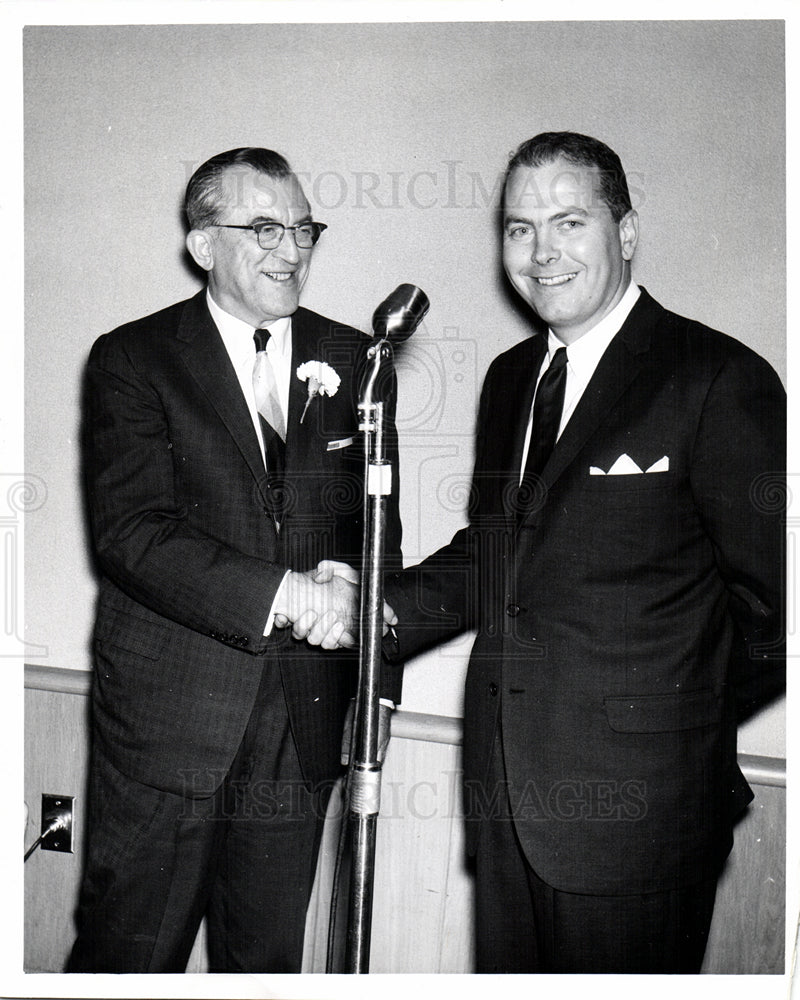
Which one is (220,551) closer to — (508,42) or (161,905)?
(161,905)

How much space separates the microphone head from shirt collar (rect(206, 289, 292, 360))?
0.13 meters

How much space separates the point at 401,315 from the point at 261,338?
0.69 feet

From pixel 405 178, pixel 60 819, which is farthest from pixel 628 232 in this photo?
pixel 60 819

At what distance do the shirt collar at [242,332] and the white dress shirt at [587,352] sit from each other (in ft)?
1.23

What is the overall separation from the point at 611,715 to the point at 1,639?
0.91 m

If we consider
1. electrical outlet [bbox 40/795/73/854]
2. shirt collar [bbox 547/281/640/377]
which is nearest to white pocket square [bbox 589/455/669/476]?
shirt collar [bbox 547/281/640/377]

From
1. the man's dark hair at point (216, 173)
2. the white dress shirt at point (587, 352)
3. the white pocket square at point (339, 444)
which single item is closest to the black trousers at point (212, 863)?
the white pocket square at point (339, 444)

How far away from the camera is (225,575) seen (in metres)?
1.39

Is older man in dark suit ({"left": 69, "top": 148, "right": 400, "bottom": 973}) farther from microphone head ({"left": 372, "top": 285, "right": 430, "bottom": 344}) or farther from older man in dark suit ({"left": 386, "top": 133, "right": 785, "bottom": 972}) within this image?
older man in dark suit ({"left": 386, "top": 133, "right": 785, "bottom": 972})

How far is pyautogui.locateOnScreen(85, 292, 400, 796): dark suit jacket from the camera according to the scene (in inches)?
55.2

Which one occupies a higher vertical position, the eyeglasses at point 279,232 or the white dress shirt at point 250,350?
the eyeglasses at point 279,232

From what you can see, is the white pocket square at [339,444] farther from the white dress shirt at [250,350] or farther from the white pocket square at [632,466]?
the white pocket square at [632,466]

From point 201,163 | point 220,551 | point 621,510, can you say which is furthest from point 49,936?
point 201,163

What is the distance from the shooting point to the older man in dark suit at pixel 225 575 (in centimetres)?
141
